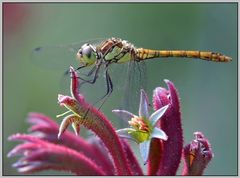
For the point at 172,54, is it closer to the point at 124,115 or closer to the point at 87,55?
the point at 87,55

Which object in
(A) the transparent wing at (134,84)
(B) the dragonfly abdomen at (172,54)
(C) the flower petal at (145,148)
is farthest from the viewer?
(B) the dragonfly abdomen at (172,54)

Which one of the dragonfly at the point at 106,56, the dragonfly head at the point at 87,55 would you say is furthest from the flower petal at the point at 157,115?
the dragonfly head at the point at 87,55

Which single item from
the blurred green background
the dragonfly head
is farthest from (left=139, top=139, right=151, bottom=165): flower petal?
the blurred green background

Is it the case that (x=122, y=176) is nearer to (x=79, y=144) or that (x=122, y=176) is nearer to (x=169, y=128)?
(x=169, y=128)

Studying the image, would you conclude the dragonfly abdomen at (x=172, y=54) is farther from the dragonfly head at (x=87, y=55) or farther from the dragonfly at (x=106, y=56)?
the dragonfly head at (x=87, y=55)

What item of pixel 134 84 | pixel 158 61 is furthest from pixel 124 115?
pixel 158 61
